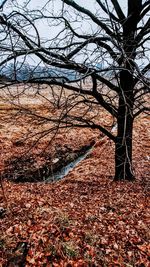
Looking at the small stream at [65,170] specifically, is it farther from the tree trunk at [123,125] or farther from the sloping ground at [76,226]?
the sloping ground at [76,226]

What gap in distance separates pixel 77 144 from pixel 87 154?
889 mm

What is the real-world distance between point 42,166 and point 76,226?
4.86 meters

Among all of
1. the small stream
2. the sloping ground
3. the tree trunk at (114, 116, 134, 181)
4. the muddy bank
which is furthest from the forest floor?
the muddy bank

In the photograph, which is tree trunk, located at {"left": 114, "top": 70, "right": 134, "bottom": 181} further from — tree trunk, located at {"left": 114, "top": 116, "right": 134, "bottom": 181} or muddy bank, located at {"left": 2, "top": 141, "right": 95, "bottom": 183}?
muddy bank, located at {"left": 2, "top": 141, "right": 95, "bottom": 183}

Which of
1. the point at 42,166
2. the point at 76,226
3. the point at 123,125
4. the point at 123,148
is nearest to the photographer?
the point at 76,226

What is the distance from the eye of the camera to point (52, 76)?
4023 mm

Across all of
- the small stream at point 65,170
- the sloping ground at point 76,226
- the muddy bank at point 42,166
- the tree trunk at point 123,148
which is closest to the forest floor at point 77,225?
the sloping ground at point 76,226

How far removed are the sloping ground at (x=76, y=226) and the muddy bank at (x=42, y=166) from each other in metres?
2.34

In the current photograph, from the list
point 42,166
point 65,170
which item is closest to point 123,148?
point 65,170

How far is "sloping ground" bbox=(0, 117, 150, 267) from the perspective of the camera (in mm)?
3725

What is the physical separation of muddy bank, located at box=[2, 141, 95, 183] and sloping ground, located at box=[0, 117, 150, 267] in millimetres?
2337

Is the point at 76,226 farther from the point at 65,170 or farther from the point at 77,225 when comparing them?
the point at 65,170

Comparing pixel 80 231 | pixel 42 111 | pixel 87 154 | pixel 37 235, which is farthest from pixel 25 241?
pixel 42 111

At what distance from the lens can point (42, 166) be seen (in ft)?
29.3
